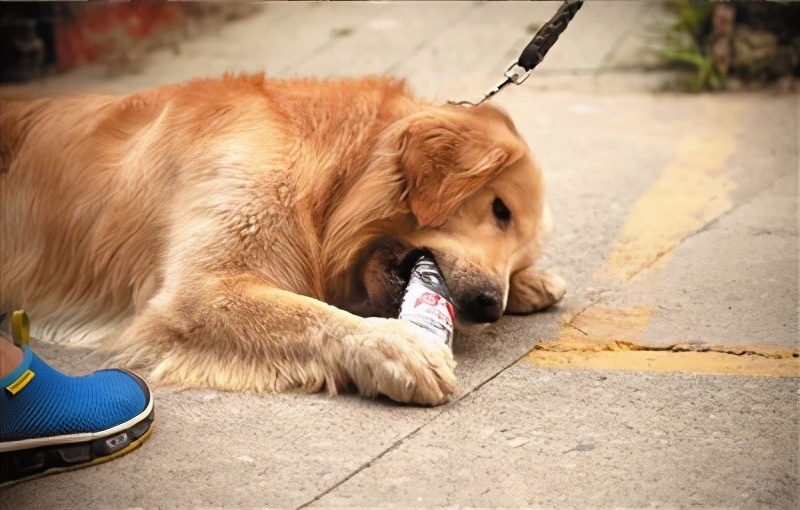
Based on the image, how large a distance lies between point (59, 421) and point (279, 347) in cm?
71

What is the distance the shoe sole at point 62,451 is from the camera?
7.56 ft


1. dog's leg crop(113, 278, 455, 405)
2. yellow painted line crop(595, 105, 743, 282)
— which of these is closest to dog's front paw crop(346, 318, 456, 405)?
dog's leg crop(113, 278, 455, 405)

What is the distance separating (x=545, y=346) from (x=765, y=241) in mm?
1266

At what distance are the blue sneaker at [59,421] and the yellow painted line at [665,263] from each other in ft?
4.20

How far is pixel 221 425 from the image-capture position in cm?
265

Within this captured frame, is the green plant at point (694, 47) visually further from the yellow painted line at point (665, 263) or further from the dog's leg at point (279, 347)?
the dog's leg at point (279, 347)

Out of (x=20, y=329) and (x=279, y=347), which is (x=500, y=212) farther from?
(x=20, y=329)

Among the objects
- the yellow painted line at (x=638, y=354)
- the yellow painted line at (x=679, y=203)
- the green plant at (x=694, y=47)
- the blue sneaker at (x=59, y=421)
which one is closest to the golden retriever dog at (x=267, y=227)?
the yellow painted line at (x=638, y=354)

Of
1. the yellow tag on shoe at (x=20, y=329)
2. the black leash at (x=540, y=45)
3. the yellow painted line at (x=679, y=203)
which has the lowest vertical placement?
the yellow painted line at (x=679, y=203)

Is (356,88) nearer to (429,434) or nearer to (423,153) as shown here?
(423,153)

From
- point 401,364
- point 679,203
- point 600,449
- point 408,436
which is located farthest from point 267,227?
point 679,203

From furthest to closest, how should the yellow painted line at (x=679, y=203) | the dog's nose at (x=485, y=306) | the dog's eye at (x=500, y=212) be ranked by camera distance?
the yellow painted line at (x=679, y=203) < the dog's eye at (x=500, y=212) < the dog's nose at (x=485, y=306)

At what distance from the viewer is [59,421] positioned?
2.35m

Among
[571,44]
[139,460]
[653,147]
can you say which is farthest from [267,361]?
[571,44]
